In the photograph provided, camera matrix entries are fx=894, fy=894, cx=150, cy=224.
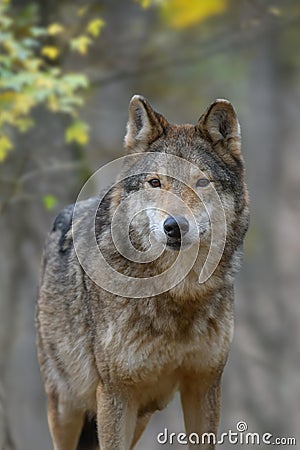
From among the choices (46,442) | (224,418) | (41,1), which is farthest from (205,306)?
(224,418)

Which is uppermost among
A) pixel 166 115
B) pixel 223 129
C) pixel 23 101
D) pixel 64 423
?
pixel 166 115

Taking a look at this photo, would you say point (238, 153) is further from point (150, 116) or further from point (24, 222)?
point (24, 222)

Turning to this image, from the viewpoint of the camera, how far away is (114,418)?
5664mm

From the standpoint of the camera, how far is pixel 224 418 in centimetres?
1569

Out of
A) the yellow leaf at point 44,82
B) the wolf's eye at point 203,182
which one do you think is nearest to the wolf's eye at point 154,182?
the wolf's eye at point 203,182

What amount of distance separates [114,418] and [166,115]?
10341mm

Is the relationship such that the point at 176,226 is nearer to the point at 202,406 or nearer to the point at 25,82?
the point at 202,406

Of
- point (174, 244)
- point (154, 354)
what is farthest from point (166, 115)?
point (174, 244)

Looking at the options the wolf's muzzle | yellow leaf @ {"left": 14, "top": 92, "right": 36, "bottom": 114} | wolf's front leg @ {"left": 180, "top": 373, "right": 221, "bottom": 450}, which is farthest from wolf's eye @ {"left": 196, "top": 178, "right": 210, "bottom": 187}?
yellow leaf @ {"left": 14, "top": 92, "right": 36, "bottom": 114}

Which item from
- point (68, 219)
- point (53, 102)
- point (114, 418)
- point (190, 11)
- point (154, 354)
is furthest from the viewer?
point (190, 11)

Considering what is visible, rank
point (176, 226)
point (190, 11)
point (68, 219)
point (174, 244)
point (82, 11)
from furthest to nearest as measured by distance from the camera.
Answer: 1. point (190, 11)
2. point (82, 11)
3. point (68, 219)
4. point (174, 244)
5. point (176, 226)

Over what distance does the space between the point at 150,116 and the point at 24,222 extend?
19.1 feet

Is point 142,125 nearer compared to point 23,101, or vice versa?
point 142,125

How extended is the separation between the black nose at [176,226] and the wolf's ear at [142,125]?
78 centimetres
